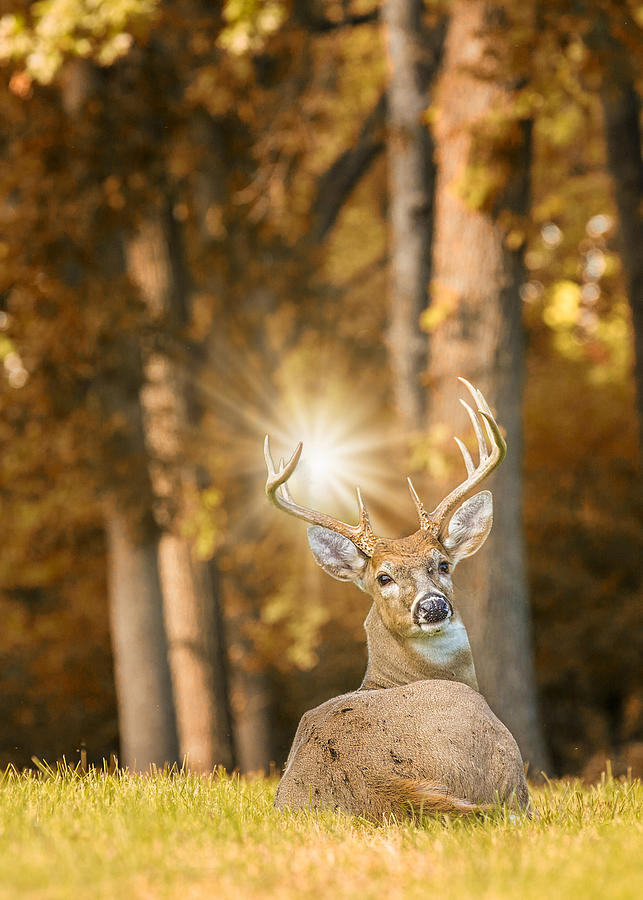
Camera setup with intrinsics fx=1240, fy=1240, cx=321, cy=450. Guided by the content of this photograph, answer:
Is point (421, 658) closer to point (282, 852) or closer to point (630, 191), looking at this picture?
point (282, 852)

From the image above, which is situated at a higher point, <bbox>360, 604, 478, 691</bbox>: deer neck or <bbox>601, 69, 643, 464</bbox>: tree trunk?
→ <bbox>601, 69, 643, 464</bbox>: tree trunk

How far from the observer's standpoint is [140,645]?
41.9 feet

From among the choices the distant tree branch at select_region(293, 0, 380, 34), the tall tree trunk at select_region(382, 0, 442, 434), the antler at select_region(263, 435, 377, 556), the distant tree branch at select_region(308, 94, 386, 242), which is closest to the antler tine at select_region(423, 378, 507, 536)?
the antler at select_region(263, 435, 377, 556)

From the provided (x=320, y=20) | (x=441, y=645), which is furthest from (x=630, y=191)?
(x=441, y=645)

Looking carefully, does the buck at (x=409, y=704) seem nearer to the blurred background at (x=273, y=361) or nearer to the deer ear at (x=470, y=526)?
the deer ear at (x=470, y=526)

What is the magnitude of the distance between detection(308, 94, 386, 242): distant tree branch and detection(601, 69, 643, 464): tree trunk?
3320 mm

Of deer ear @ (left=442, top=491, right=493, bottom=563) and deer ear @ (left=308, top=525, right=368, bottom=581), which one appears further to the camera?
deer ear @ (left=442, top=491, right=493, bottom=563)

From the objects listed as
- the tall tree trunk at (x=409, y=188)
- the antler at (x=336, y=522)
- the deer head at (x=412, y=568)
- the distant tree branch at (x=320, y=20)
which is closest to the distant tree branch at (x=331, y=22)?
the distant tree branch at (x=320, y=20)

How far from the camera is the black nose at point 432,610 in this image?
5176mm

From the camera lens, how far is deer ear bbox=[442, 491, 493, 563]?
19.2ft

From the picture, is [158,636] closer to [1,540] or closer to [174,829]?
[1,540]

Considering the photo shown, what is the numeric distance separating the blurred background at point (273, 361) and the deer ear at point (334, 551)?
3.98 meters

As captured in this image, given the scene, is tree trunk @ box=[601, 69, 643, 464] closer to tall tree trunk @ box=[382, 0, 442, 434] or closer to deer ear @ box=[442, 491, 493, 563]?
tall tree trunk @ box=[382, 0, 442, 434]

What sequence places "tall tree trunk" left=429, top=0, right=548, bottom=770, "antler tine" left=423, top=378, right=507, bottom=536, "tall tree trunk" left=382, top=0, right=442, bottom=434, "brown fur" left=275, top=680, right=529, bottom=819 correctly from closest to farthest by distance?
"brown fur" left=275, top=680, right=529, bottom=819 → "antler tine" left=423, top=378, right=507, bottom=536 → "tall tree trunk" left=429, top=0, right=548, bottom=770 → "tall tree trunk" left=382, top=0, right=442, bottom=434
